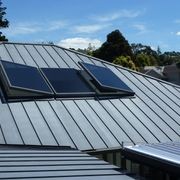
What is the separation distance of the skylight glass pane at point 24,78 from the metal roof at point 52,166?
13.5 ft

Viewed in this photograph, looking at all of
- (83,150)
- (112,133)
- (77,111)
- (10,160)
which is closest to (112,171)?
(10,160)

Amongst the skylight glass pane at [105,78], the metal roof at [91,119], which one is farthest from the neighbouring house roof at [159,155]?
the skylight glass pane at [105,78]

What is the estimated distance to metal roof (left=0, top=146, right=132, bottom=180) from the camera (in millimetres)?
8422

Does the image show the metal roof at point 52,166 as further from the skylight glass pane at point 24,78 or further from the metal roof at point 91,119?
the skylight glass pane at point 24,78

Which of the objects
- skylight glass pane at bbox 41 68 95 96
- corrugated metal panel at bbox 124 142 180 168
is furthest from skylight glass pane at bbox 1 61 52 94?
corrugated metal panel at bbox 124 142 180 168

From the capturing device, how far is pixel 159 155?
9445mm

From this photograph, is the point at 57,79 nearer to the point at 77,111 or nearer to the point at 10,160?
the point at 77,111

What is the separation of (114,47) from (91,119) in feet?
191

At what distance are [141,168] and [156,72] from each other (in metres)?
86.6

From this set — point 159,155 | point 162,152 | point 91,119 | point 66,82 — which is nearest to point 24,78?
point 66,82

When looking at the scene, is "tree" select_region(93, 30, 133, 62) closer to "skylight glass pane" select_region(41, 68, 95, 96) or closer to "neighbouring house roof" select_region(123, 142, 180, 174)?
"skylight glass pane" select_region(41, 68, 95, 96)

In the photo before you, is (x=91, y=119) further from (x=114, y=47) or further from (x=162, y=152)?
(x=114, y=47)

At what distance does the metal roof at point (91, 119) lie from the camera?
13.1m

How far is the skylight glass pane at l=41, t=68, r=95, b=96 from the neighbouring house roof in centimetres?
558
